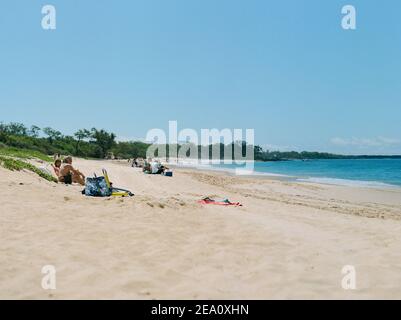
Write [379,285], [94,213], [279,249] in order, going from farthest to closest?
[94,213] → [279,249] → [379,285]

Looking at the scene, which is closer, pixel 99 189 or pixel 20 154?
pixel 99 189

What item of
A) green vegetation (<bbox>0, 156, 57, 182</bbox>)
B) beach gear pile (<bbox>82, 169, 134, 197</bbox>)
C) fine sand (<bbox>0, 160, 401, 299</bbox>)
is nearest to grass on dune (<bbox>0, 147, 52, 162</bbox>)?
green vegetation (<bbox>0, 156, 57, 182</bbox>)

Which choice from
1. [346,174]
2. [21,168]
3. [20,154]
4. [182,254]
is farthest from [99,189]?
[346,174]

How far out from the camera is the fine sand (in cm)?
415

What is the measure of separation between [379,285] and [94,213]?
5.66 metres

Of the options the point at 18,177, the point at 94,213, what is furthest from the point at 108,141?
the point at 94,213

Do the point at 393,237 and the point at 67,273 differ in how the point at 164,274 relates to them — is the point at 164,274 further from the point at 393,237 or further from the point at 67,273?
the point at 393,237

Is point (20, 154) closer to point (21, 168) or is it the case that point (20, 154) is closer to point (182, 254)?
point (21, 168)

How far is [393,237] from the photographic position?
23.1 ft

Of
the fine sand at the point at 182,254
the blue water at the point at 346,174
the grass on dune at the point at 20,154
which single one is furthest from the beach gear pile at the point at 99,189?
the blue water at the point at 346,174

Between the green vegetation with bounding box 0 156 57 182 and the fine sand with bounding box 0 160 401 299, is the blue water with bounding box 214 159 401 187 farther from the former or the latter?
the fine sand with bounding box 0 160 401 299

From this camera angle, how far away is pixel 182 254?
549cm
